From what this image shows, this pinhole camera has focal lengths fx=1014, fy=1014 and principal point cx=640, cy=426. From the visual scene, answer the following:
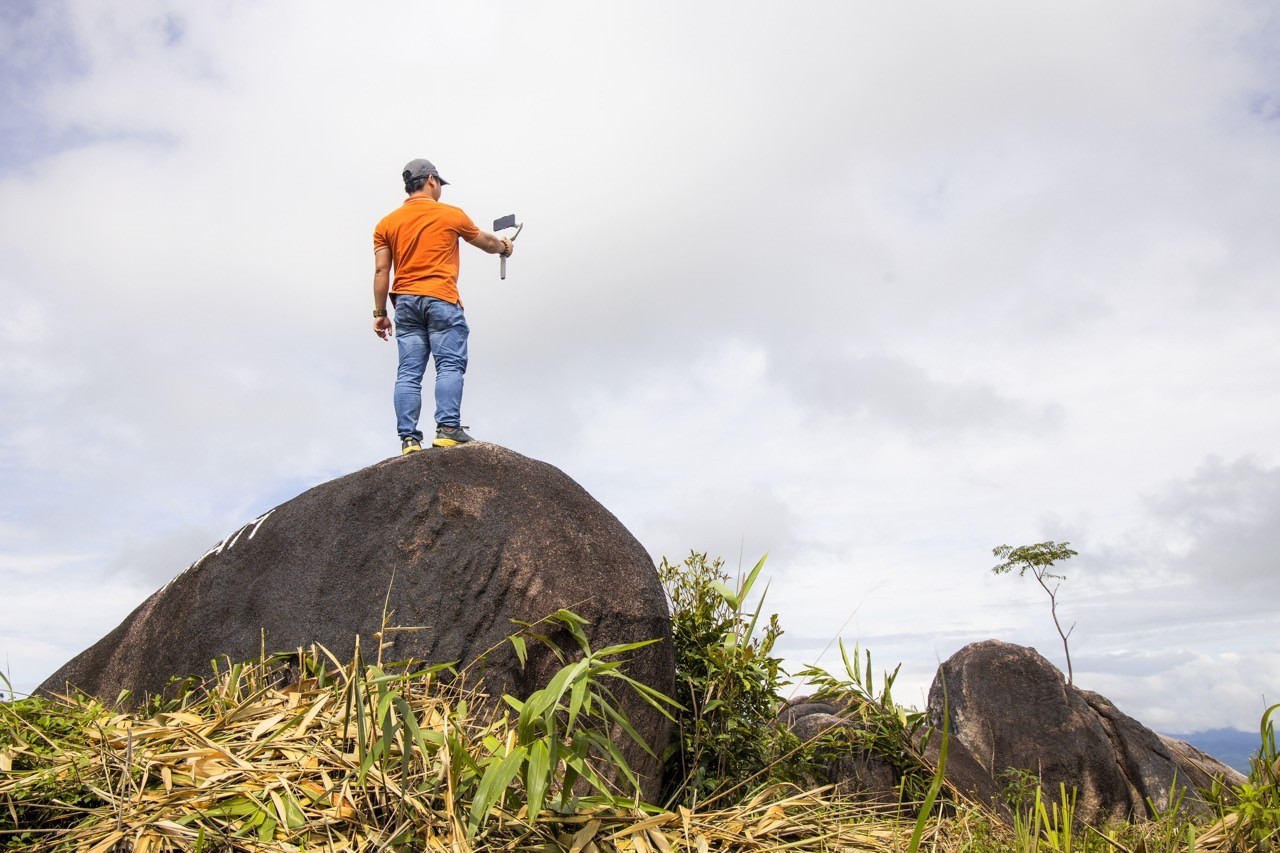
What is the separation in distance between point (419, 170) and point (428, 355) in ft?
5.23

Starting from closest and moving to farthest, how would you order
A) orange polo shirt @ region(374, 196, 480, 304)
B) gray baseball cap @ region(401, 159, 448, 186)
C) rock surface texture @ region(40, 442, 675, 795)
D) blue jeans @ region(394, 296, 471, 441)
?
rock surface texture @ region(40, 442, 675, 795)
blue jeans @ region(394, 296, 471, 441)
orange polo shirt @ region(374, 196, 480, 304)
gray baseball cap @ region(401, 159, 448, 186)

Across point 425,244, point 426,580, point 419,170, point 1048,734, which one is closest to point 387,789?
point 426,580

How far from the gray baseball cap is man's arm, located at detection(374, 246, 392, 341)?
685 mm

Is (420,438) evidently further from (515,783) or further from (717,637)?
(515,783)

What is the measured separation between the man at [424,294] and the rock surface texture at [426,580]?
86cm

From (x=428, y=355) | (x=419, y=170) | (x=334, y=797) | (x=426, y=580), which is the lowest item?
(x=334, y=797)

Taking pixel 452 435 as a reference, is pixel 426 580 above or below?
below

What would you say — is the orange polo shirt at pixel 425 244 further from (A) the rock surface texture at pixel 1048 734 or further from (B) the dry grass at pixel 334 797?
(A) the rock surface texture at pixel 1048 734

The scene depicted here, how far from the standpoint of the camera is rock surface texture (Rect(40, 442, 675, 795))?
5406 mm

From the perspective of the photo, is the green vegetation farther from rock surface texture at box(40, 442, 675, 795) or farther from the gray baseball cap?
the gray baseball cap

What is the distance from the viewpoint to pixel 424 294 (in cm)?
729

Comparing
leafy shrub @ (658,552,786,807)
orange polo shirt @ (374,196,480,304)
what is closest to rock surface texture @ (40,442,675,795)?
leafy shrub @ (658,552,786,807)

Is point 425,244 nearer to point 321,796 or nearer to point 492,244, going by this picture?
point 492,244

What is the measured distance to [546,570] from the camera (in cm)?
555
